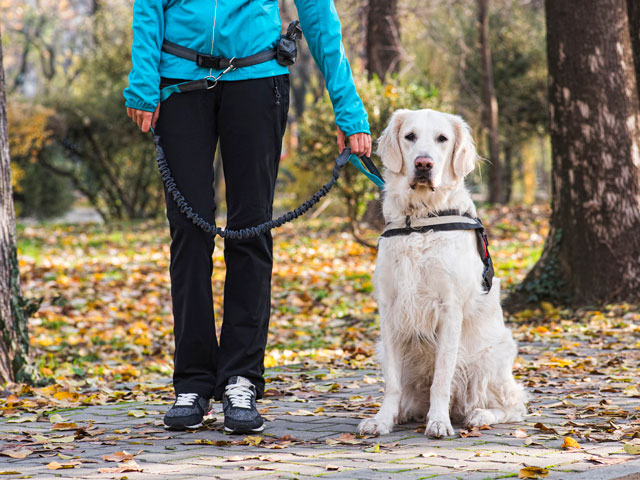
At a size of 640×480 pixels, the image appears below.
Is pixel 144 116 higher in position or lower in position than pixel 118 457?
higher

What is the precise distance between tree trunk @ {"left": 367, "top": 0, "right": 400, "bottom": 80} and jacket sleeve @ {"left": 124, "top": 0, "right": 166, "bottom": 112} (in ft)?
36.3

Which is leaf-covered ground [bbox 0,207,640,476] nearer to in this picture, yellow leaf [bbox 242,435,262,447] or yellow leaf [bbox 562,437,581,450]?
yellow leaf [bbox 562,437,581,450]

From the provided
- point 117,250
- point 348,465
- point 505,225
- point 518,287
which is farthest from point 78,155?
point 348,465

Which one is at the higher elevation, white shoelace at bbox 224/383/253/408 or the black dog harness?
the black dog harness

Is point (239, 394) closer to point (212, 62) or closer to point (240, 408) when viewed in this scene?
point (240, 408)

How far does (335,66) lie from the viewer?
3.72m

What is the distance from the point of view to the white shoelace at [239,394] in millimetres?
3512

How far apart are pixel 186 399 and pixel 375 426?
0.85m

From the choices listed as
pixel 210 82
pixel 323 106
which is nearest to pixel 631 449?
pixel 210 82

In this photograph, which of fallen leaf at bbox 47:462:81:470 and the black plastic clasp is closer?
fallen leaf at bbox 47:462:81:470

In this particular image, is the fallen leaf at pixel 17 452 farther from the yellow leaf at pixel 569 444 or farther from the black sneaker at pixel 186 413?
the yellow leaf at pixel 569 444

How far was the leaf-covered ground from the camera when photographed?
4.40 metres

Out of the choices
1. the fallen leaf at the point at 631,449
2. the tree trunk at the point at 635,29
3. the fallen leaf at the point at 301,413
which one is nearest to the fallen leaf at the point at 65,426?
the fallen leaf at the point at 301,413

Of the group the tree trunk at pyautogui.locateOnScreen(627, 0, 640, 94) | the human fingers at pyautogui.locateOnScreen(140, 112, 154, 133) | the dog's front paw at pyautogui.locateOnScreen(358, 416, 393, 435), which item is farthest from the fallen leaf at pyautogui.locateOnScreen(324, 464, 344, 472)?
the tree trunk at pyautogui.locateOnScreen(627, 0, 640, 94)
